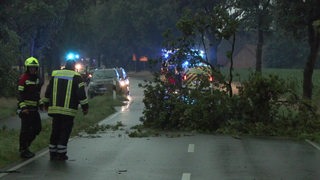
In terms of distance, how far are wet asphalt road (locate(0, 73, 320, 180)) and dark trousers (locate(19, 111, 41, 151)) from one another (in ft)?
1.27

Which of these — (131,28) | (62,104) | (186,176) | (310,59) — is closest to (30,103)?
(62,104)

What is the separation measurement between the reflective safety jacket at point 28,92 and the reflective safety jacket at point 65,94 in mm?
228

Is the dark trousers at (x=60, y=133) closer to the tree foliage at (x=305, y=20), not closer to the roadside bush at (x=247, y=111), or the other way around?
the roadside bush at (x=247, y=111)

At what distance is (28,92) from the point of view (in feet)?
36.4

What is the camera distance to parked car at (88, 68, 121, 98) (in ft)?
111

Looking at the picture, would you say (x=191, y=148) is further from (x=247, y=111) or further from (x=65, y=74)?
(x=247, y=111)

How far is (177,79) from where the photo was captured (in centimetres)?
1803

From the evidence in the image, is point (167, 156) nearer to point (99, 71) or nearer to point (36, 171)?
point (36, 171)

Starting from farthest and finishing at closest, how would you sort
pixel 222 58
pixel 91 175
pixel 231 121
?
pixel 222 58, pixel 231 121, pixel 91 175

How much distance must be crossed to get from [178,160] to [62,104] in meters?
2.46

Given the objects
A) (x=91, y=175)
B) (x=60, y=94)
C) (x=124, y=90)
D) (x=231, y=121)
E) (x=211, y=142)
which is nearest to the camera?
(x=91, y=175)

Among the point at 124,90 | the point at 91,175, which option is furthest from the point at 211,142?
the point at 124,90

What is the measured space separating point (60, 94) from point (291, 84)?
8.28m

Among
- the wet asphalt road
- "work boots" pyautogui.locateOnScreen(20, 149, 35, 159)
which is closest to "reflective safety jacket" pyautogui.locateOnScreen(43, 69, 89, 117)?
"work boots" pyautogui.locateOnScreen(20, 149, 35, 159)
